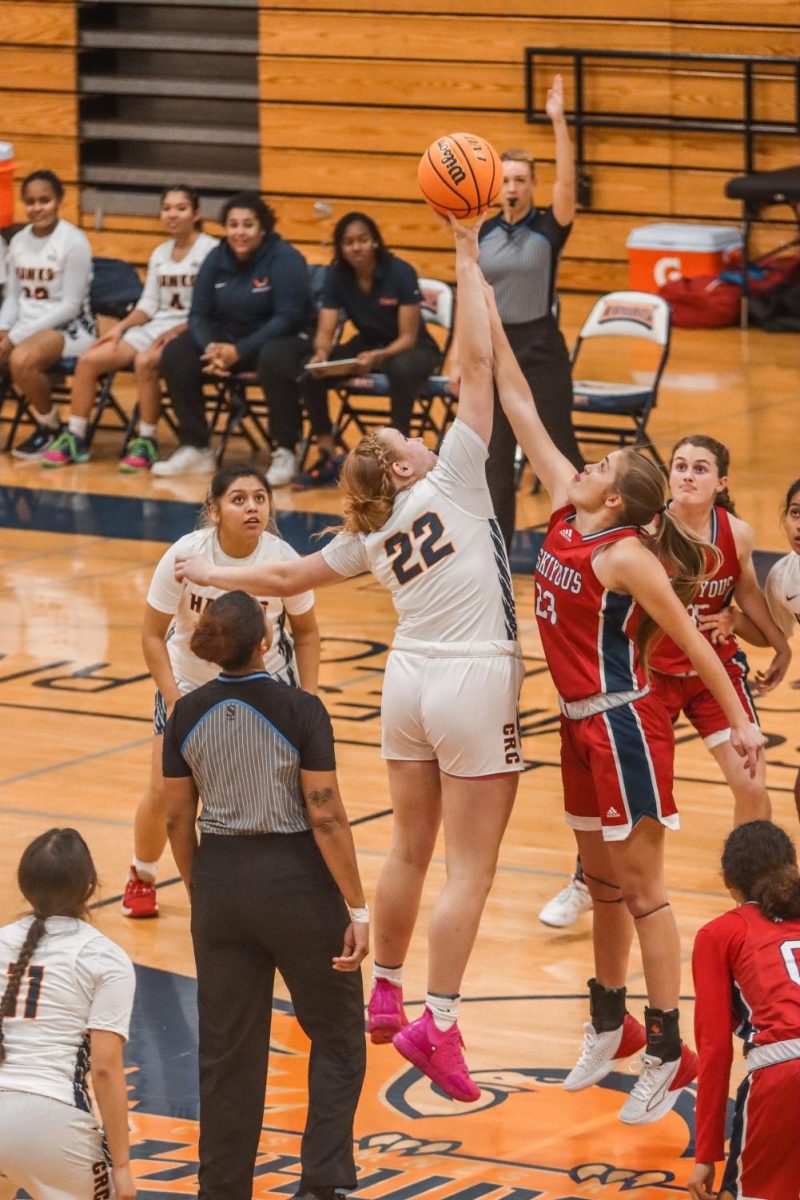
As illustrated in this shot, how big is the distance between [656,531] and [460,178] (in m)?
1.12

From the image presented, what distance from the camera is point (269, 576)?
523 cm

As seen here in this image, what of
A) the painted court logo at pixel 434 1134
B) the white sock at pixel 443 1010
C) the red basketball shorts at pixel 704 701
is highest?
the red basketball shorts at pixel 704 701

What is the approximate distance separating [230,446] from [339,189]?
5048 millimetres

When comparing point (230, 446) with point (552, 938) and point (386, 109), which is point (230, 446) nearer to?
point (386, 109)

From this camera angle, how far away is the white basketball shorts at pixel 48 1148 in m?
3.97

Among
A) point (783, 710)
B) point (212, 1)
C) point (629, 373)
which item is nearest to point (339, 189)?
point (212, 1)

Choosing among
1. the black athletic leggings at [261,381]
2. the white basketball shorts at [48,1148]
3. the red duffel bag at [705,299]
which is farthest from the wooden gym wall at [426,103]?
the white basketball shorts at [48,1148]

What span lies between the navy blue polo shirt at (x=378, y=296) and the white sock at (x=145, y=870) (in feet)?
19.7

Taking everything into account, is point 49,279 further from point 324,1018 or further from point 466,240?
point 324,1018

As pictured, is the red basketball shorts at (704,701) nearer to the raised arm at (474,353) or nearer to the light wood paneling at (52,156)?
the raised arm at (474,353)

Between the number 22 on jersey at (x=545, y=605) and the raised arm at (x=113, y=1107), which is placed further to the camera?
the number 22 on jersey at (x=545, y=605)

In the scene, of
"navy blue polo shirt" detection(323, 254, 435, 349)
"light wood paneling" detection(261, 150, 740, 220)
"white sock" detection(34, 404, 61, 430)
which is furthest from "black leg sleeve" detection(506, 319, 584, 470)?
"light wood paneling" detection(261, 150, 740, 220)

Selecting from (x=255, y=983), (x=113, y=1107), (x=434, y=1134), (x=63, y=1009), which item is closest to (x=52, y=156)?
(x=434, y=1134)

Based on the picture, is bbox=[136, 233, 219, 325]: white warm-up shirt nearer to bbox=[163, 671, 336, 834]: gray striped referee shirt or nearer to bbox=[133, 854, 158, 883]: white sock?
bbox=[133, 854, 158, 883]: white sock
